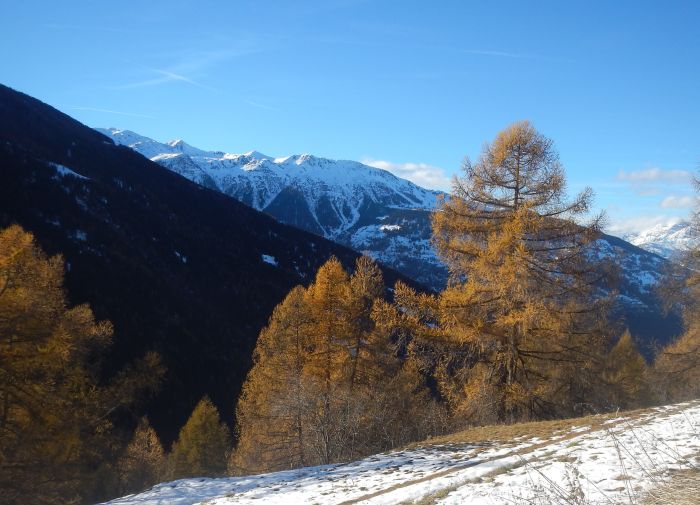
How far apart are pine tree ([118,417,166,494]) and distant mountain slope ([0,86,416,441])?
24.6 meters

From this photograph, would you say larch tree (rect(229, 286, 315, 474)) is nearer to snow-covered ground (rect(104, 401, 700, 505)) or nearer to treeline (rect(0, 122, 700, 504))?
treeline (rect(0, 122, 700, 504))

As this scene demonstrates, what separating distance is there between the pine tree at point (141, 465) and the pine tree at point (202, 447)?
2117 millimetres

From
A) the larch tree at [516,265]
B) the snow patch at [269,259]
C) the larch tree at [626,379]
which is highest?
the snow patch at [269,259]

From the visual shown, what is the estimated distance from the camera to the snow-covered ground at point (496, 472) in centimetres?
516

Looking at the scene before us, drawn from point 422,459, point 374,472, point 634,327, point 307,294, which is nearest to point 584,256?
point 422,459

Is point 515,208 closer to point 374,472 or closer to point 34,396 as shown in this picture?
point 374,472

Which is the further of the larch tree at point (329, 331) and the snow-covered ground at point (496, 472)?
the larch tree at point (329, 331)

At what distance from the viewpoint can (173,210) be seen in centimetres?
13825

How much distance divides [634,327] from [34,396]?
18308 cm

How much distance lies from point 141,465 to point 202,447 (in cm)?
679

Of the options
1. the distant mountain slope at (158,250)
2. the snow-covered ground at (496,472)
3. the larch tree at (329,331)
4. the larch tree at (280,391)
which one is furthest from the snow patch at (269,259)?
the snow-covered ground at (496,472)

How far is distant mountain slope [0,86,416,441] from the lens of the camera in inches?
2749

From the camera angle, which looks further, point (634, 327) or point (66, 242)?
point (634, 327)

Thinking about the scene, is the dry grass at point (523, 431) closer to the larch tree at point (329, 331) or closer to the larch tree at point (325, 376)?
the larch tree at point (325, 376)
